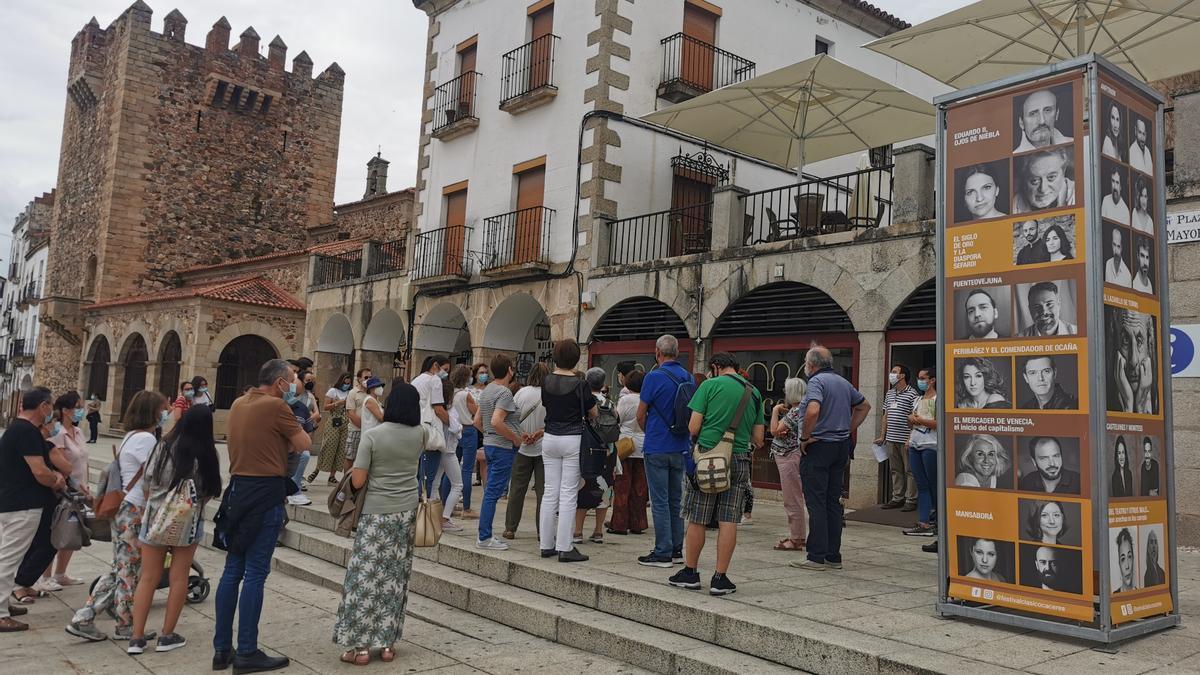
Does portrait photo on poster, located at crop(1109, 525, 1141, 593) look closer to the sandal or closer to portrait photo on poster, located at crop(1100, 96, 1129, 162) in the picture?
portrait photo on poster, located at crop(1100, 96, 1129, 162)

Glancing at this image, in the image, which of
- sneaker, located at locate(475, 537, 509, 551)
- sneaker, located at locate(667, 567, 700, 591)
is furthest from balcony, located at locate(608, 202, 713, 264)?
sneaker, located at locate(667, 567, 700, 591)

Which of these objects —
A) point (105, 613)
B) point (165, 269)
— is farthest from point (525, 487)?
point (165, 269)

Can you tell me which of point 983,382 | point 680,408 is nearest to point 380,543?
point 680,408

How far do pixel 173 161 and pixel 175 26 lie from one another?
4.69 metres

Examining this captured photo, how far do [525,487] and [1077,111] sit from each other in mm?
4889

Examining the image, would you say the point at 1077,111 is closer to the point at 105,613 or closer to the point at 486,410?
the point at 486,410

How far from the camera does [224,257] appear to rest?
1211 inches

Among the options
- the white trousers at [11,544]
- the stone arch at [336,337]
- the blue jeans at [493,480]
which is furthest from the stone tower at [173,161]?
the blue jeans at [493,480]

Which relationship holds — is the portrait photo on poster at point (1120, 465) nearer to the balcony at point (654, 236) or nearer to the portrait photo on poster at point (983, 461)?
the portrait photo on poster at point (983, 461)

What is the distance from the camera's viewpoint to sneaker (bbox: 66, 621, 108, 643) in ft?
18.0

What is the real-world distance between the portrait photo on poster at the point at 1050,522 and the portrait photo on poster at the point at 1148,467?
1.78 ft

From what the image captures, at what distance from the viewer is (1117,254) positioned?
475cm

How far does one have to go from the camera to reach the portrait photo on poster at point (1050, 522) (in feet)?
14.8

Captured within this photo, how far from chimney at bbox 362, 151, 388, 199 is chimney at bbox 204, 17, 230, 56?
775cm
